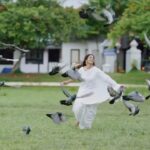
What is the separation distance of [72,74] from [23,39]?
90.4 feet

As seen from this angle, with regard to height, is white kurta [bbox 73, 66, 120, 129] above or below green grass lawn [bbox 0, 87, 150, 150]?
above

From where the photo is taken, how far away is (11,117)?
15070 mm

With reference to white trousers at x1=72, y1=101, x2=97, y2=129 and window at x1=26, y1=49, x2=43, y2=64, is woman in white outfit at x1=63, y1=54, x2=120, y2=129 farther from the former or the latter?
window at x1=26, y1=49, x2=43, y2=64

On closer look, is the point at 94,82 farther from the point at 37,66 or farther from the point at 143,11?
the point at 37,66

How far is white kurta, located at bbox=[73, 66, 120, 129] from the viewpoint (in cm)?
1280

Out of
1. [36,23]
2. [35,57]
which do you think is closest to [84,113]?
[36,23]

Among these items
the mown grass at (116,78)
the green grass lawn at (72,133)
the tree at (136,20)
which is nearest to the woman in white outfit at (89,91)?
the green grass lawn at (72,133)

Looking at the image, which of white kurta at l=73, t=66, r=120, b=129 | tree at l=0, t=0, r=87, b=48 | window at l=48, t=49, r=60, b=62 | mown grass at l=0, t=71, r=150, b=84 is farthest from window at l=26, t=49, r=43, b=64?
white kurta at l=73, t=66, r=120, b=129

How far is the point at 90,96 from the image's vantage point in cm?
1298

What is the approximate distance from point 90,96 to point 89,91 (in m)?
0.09

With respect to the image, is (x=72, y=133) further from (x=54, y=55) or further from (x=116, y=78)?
(x=54, y=55)

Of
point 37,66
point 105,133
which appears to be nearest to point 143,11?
point 37,66

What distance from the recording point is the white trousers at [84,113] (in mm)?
12758

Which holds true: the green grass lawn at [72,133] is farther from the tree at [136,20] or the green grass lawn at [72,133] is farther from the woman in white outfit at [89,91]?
the tree at [136,20]
